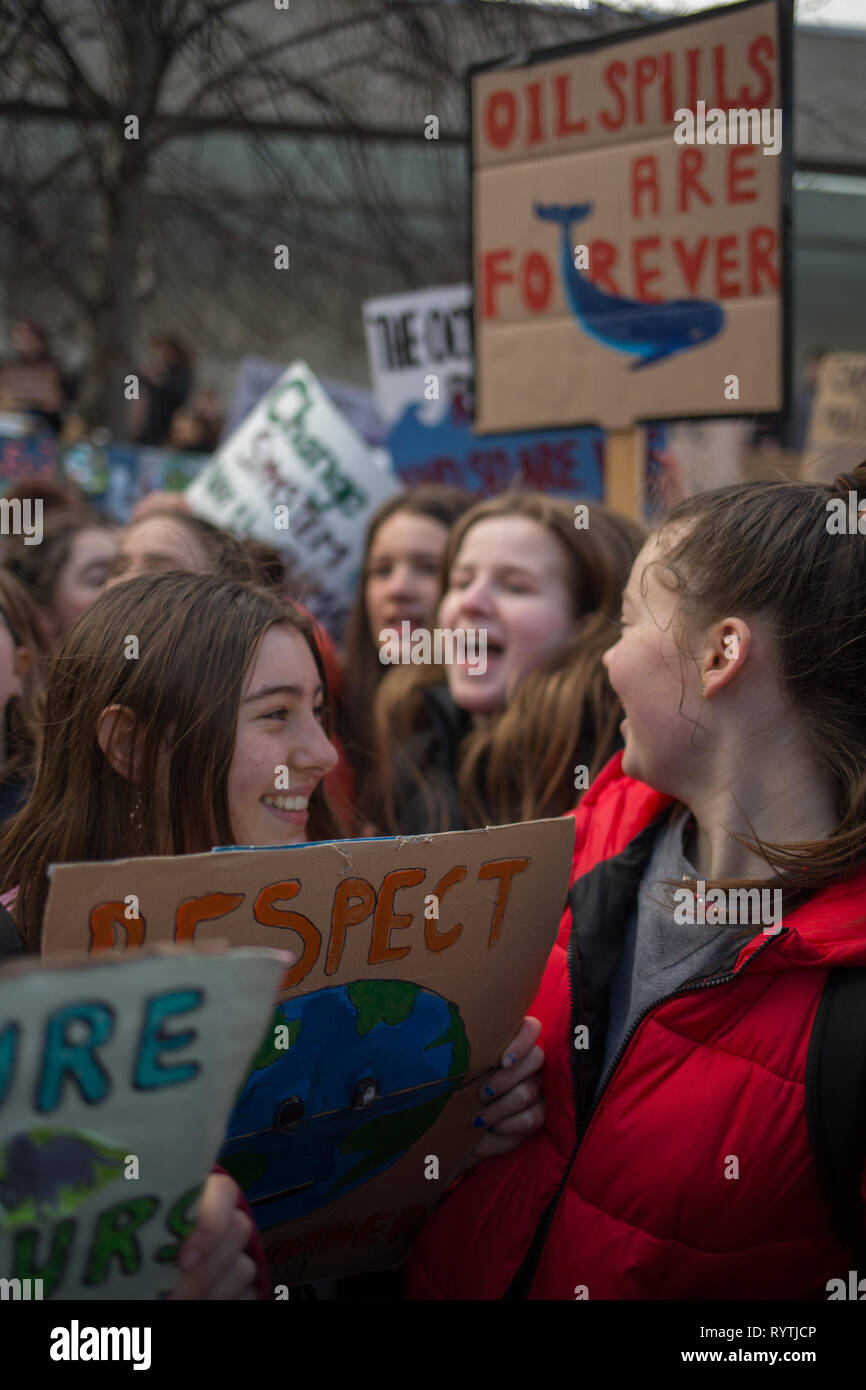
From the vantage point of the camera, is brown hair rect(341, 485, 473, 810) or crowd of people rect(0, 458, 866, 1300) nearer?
crowd of people rect(0, 458, 866, 1300)

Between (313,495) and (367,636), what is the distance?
1.93 ft

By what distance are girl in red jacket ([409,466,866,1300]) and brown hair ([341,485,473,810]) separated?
72.1 inches

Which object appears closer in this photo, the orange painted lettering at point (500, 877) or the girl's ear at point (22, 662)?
the orange painted lettering at point (500, 877)

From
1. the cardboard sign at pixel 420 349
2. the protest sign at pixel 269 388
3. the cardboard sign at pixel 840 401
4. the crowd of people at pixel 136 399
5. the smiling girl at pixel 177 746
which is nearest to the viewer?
the smiling girl at pixel 177 746

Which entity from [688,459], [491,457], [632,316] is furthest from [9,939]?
[688,459]

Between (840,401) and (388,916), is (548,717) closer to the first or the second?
(388,916)

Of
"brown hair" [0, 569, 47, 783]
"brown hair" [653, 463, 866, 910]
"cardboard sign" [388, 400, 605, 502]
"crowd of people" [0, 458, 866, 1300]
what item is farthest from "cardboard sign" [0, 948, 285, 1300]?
"cardboard sign" [388, 400, 605, 502]

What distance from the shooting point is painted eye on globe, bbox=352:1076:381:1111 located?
60.3 inches

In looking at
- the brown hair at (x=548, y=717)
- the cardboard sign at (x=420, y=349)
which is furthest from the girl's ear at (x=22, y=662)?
the cardboard sign at (x=420, y=349)

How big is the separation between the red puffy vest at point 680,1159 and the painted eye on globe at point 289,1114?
0.44 meters

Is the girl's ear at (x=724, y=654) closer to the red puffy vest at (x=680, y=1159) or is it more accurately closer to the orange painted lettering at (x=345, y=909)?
the red puffy vest at (x=680, y=1159)

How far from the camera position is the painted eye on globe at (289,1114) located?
1475 millimetres

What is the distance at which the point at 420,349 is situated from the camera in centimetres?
512

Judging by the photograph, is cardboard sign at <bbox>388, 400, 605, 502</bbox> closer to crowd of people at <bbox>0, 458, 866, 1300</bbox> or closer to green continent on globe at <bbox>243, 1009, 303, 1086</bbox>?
crowd of people at <bbox>0, 458, 866, 1300</bbox>
